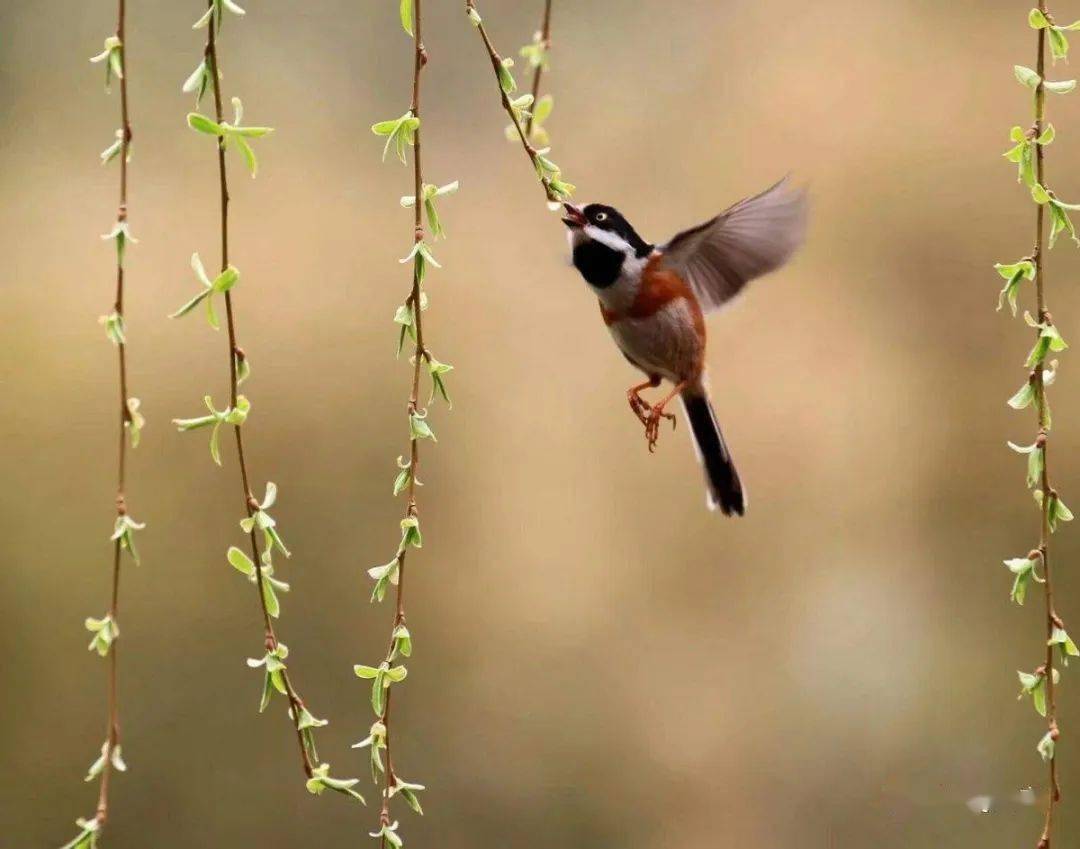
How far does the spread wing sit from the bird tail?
0.11m

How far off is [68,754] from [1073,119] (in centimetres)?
235

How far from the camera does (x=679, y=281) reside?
47.4 inches

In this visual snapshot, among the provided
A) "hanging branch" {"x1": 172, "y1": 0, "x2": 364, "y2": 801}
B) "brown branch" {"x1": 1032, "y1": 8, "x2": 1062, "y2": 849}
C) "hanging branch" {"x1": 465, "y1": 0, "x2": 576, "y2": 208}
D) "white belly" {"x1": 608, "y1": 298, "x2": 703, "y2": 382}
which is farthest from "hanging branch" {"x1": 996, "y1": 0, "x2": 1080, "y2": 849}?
"white belly" {"x1": 608, "y1": 298, "x2": 703, "y2": 382}

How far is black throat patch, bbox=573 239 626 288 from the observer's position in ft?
3.79

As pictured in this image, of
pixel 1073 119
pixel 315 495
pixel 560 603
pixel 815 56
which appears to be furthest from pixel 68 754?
pixel 1073 119

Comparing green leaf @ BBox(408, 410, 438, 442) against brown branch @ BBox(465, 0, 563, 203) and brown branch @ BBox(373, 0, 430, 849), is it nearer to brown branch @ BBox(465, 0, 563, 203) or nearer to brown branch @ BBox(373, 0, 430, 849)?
brown branch @ BBox(373, 0, 430, 849)

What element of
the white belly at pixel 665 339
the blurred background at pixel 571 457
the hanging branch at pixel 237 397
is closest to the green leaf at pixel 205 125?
the hanging branch at pixel 237 397

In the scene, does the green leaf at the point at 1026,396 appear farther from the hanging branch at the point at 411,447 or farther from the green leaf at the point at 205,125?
the green leaf at the point at 205,125

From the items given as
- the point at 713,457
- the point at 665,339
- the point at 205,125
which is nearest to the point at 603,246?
the point at 665,339

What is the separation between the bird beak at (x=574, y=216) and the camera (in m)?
1.03

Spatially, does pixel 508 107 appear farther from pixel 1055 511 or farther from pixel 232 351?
pixel 1055 511

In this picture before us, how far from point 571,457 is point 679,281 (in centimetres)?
137

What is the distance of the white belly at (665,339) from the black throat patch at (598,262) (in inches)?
1.7

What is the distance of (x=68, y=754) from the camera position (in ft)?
7.84
